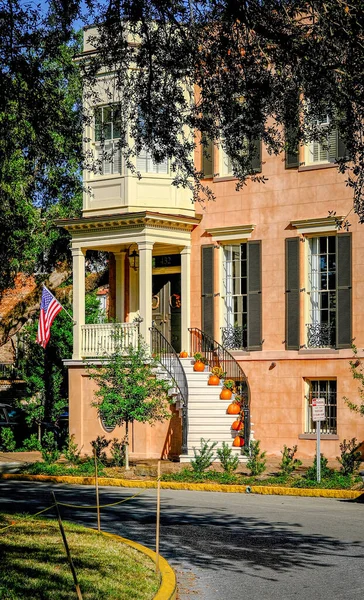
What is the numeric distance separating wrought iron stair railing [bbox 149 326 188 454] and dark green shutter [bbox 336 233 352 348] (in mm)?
3933

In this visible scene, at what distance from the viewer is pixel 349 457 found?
23.0m

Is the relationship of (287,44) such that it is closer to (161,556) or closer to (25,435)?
(161,556)

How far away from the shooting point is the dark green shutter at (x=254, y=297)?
27.8 metres

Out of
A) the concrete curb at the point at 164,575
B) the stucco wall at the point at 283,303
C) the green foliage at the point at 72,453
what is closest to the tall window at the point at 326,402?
the stucco wall at the point at 283,303

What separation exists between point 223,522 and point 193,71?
6795 millimetres

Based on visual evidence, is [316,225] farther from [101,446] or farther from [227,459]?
[101,446]

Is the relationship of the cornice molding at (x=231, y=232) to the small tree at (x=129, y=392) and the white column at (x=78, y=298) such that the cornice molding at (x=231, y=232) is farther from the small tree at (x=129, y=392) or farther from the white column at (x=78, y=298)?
the small tree at (x=129, y=392)

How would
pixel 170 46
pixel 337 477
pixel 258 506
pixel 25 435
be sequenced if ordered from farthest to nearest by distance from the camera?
pixel 25 435 < pixel 337 477 < pixel 258 506 < pixel 170 46

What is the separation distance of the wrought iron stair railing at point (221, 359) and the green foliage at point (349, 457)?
2.69 m

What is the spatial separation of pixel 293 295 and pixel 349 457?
536 cm

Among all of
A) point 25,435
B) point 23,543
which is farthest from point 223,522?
point 25,435

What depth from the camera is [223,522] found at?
16906 millimetres

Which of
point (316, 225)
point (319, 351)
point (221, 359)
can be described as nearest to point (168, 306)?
point (221, 359)

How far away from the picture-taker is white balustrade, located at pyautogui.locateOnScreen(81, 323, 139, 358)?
93.5 ft
